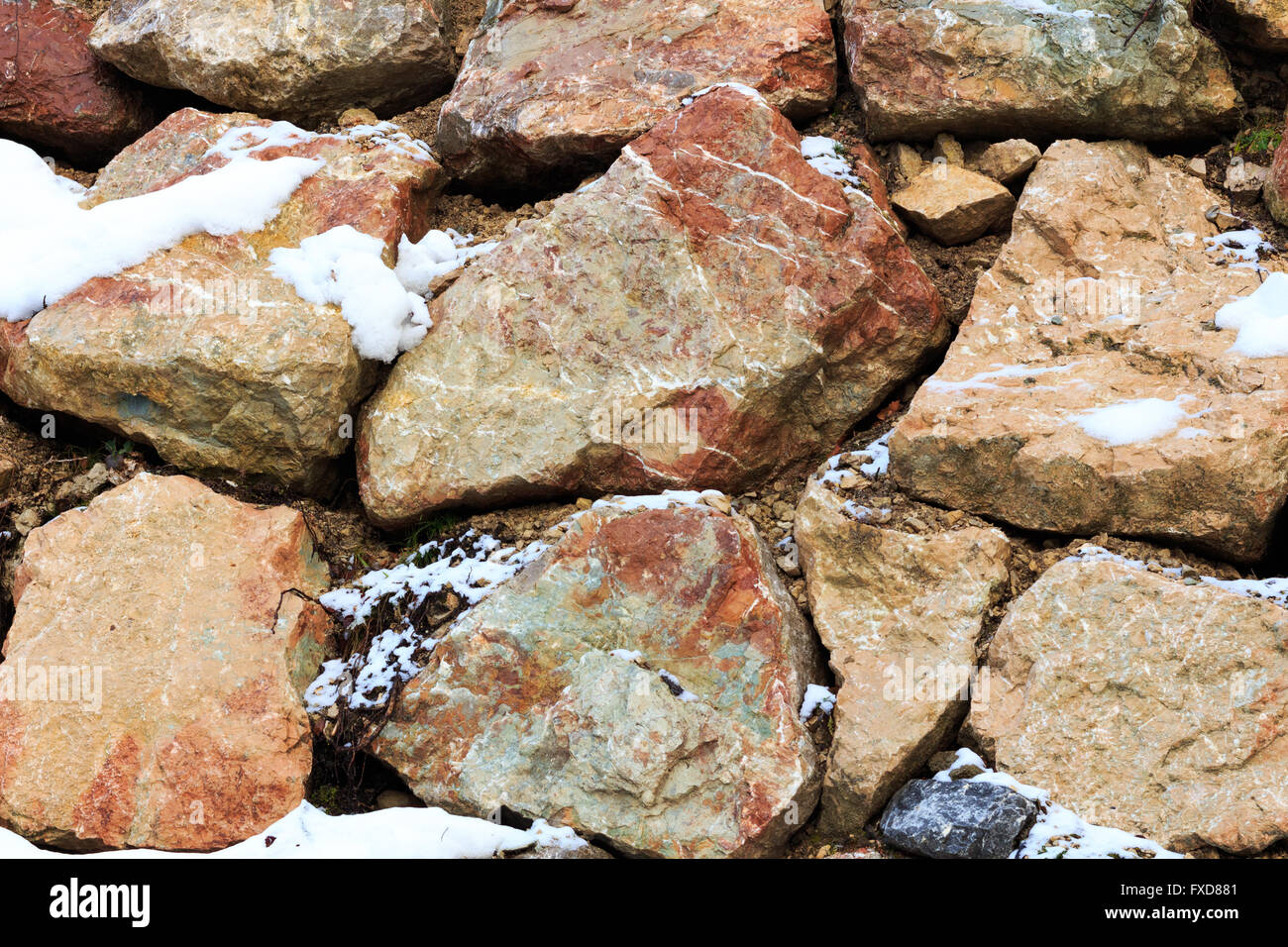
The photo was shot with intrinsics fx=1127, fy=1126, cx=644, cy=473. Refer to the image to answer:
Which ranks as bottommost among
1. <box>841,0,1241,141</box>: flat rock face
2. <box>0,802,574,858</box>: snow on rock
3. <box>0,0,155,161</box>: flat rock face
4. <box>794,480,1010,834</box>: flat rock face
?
<box>0,802,574,858</box>: snow on rock

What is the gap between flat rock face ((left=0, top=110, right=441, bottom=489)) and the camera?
506cm

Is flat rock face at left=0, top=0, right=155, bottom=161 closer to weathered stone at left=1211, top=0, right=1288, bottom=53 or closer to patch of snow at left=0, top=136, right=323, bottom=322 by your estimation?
patch of snow at left=0, top=136, right=323, bottom=322

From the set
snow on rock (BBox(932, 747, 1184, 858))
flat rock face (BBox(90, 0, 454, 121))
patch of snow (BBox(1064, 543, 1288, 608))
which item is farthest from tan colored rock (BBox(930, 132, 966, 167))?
snow on rock (BBox(932, 747, 1184, 858))

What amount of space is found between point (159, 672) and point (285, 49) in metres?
3.43

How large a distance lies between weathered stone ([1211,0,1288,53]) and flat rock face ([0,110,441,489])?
13.6ft

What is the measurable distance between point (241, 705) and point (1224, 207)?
4.88 m

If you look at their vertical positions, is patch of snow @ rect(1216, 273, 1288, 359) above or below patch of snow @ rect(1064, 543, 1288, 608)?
above

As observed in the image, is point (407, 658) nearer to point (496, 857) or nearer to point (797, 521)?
point (496, 857)

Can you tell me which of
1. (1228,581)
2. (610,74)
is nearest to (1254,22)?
(1228,581)

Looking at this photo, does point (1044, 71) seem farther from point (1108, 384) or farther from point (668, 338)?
point (668, 338)

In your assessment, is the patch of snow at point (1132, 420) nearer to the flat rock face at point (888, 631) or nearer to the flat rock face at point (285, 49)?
the flat rock face at point (888, 631)

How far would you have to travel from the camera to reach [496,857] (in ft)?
13.4

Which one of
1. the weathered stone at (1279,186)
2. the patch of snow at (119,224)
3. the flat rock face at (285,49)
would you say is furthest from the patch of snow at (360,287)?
the weathered stone at (1279,186)

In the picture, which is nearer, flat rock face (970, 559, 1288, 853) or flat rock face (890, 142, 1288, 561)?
flat rock face (970, 559, 1288, 853)
